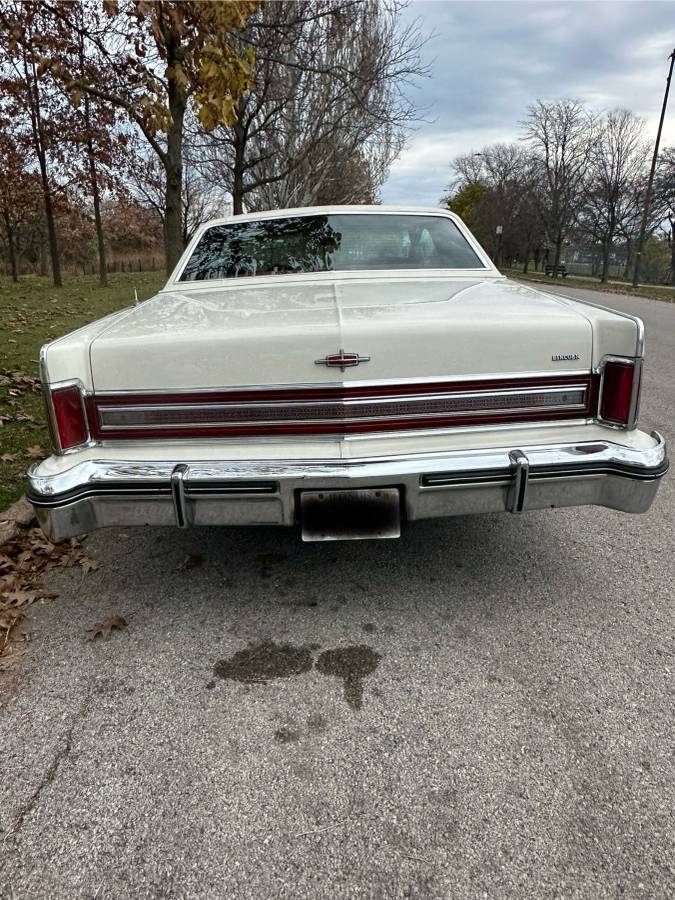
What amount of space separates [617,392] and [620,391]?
0.01 m

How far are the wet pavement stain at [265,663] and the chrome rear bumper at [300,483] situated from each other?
545 millimetres

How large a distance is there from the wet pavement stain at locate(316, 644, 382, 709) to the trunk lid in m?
1.11

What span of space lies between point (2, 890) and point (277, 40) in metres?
10.5

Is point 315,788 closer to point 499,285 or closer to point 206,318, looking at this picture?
point 206,318

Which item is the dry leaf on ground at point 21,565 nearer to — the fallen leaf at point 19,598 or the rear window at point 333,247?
the fallen leaf at point 19,598

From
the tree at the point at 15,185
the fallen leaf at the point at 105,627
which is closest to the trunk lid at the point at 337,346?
the fallen leaf at the point at 105,627

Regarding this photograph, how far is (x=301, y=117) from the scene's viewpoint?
53.9 feet

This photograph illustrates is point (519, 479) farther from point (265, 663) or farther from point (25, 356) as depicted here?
point (25, 356)

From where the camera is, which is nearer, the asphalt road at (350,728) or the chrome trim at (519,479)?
the asphalt road at (350,728)

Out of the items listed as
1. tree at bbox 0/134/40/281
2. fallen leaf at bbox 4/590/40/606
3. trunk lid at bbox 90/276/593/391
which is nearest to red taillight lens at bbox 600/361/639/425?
trunk lid at bbox 90/276/593/391

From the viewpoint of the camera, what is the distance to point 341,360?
224 centimetres

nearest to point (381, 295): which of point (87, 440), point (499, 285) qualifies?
point (499, 285)

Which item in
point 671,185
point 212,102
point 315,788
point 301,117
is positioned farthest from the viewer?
point 671,185

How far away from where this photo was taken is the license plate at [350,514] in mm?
2268
